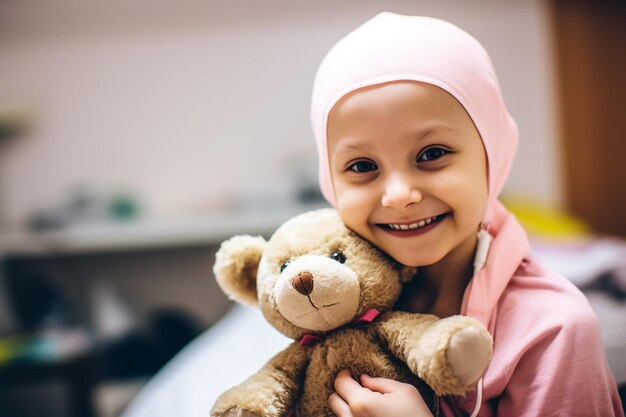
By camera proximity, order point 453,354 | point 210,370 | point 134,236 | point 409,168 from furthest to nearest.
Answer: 1. point 134,236
2. point 210,370
3. point 409,168
4. point 453,354

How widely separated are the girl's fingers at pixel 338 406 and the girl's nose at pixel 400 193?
0.70 feet

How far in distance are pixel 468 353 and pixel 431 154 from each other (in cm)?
22

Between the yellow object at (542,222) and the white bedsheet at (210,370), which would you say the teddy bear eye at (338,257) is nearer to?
the white bedsheet at (210,370)

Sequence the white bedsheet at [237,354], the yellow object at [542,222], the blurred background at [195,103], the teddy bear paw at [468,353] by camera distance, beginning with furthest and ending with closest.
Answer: the blurred background at [195,103] < the yellow object at [542,222] < the white bedsheet at [237,354] < the teddy bear paw at [468,353]

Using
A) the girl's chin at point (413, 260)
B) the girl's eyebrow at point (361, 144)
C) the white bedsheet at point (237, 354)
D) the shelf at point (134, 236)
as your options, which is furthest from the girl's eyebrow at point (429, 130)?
the shelf at point (134, 236)

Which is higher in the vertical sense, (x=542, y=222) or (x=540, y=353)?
(x=540, y=353)

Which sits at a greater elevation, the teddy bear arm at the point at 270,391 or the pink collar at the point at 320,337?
the pink collar at the point at 320,337

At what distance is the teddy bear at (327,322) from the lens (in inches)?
21.9

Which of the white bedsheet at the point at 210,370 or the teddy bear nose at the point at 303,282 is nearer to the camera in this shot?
the teddy bear nose at the point at 303,282

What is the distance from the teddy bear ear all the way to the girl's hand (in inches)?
6.5

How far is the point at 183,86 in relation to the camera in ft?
7.99

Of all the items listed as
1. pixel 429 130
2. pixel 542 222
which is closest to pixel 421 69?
pixel 429 130

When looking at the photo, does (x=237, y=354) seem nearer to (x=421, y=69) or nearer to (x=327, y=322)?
(x=327, y=322)

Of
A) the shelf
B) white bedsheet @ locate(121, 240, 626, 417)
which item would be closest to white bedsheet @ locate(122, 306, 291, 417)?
white bedsheet @ locate(121, 240, 626, 417)
